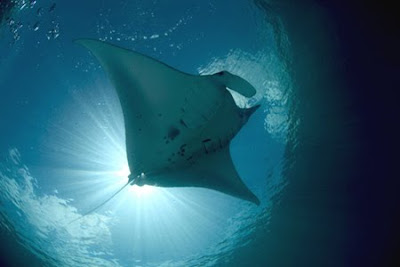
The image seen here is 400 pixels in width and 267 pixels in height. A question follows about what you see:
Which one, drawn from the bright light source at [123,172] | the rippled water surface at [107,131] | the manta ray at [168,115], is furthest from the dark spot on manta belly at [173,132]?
the bright light source at [123,172]

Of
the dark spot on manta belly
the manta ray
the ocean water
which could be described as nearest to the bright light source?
the ocean water

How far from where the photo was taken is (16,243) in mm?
9266

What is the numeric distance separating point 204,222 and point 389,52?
20.9 feet

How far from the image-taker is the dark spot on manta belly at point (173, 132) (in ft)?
13.8

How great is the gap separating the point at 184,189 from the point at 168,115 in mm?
3699

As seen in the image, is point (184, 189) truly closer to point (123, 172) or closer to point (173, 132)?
point (123, 172)

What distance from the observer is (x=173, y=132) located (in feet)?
13.9

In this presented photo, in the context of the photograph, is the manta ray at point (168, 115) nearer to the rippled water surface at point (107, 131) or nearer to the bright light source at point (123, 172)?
the rippled water surface at point (107, 131)

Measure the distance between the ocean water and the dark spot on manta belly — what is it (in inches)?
77.3

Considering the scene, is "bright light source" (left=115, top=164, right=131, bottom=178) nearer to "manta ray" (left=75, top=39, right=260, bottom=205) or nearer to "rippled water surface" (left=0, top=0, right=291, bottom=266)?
"rippled water surface" (left=0, top=0, right=291, bottom=266)

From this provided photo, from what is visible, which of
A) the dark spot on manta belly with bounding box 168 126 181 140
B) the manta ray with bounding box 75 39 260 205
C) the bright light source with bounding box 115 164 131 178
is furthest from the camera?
the bright light source with bounding box 115 164 131 178

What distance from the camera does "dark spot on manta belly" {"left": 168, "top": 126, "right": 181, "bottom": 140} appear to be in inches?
166

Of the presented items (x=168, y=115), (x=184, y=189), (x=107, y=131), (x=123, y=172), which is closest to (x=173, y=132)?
(x=168, y=115)

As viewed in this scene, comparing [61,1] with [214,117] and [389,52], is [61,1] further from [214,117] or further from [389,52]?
[389,52]
